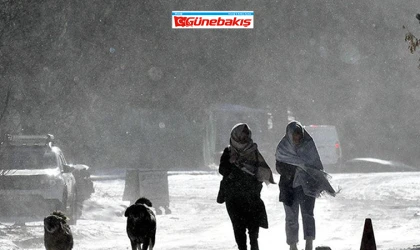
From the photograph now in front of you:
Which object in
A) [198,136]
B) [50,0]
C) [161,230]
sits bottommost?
[161,230]

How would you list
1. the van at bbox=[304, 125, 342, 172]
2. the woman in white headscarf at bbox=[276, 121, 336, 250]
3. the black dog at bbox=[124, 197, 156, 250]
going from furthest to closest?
the van at bbox=[304, 125, 342, 172] < the woman in white headscarf at bbox=[276, 121, 336, 250] < the black dog at bbox=[124, 197, 156, 250]

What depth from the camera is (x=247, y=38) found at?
55.9 meters

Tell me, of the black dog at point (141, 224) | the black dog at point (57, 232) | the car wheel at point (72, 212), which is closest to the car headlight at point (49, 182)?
the car wheel at point (72, 212)

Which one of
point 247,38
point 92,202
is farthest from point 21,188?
point 247,38

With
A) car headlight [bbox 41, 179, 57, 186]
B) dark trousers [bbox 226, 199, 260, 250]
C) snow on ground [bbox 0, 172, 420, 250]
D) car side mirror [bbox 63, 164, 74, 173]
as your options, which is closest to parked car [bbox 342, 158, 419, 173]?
snow on ground [bbox 0, 172, 420, 250]

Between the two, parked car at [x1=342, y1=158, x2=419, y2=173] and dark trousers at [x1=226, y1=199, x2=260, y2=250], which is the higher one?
parked car at [x1=342, y1=158, x2=419, y2=173]

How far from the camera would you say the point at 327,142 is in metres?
40.9

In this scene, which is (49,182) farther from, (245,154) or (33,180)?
(245,154)

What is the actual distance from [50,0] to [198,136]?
2282cm

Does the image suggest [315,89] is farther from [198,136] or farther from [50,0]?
[50,0]

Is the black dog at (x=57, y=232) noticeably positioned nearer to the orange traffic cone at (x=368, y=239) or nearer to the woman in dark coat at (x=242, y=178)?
the woman in dark coat at (x=242, y=178)

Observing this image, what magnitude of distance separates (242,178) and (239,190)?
15cm

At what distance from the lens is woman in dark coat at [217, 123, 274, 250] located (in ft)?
36.3

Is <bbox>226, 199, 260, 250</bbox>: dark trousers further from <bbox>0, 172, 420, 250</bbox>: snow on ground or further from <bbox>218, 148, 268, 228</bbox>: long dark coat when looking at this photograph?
<bbox>0, 172, 420, 250</bbox>: snow on ground
